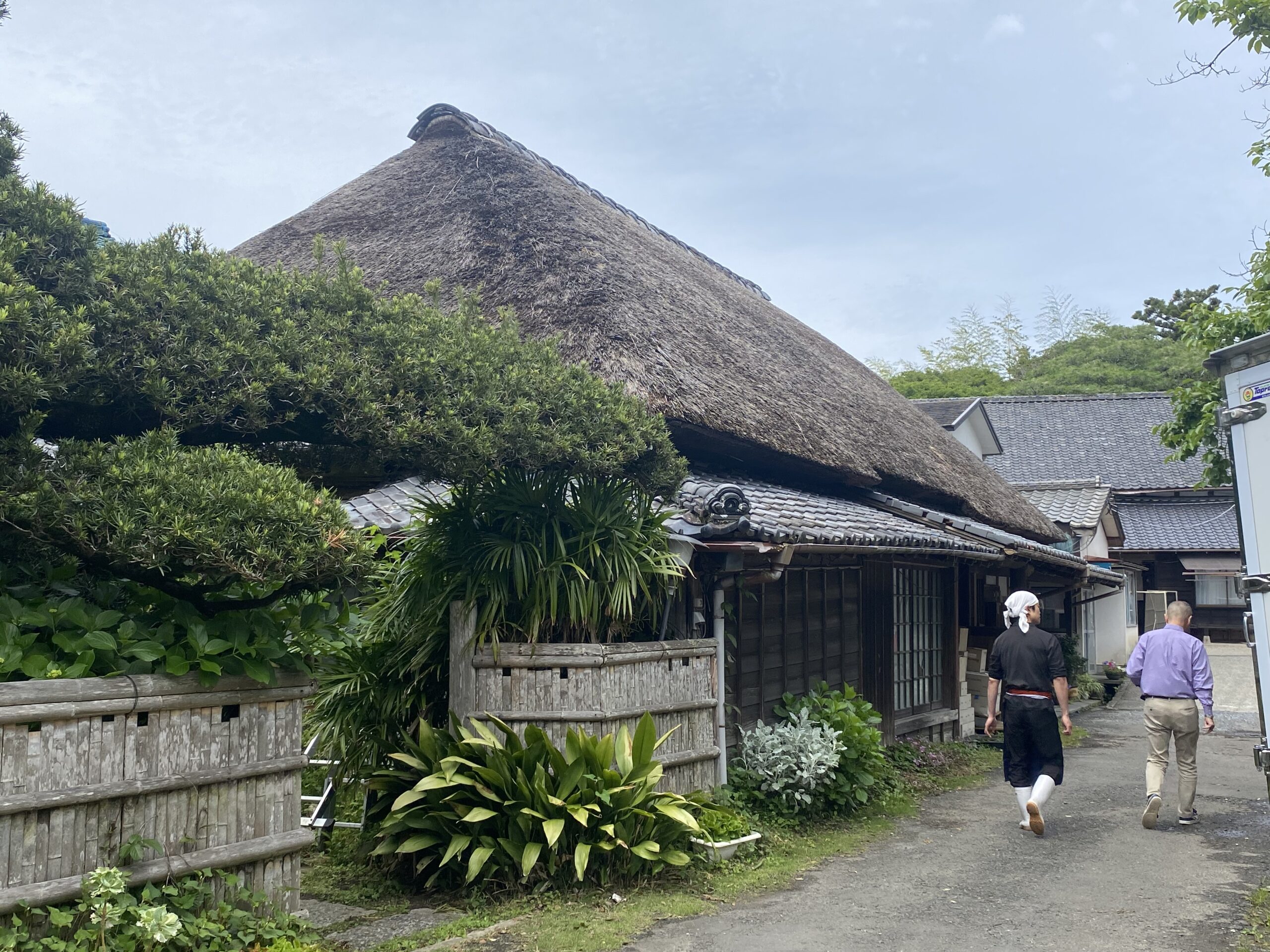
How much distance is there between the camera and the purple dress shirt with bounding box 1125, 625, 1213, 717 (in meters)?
7.62

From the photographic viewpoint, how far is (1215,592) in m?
26.5

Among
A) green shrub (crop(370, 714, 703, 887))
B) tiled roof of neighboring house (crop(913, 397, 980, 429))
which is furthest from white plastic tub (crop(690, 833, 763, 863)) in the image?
tiled roof of neighboring house (crop(913, 397, 980, 429))

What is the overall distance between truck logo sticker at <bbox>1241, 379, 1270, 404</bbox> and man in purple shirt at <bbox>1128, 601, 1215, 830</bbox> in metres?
3.25

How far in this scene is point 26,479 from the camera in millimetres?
3893

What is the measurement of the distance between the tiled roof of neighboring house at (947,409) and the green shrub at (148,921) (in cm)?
1884

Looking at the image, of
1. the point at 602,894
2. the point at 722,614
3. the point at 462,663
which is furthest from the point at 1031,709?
the point at 462,663

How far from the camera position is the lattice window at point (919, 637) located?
1094 centimetres

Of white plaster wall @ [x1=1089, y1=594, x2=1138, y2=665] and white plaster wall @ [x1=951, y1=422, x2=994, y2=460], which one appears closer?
white plaster wall @ [x1=1089, y1=594, x2=1138, y2=665]

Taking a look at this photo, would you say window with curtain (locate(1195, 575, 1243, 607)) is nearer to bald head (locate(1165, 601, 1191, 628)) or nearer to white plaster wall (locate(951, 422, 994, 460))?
white plaster wall (locate(951, 422, 994, 460))

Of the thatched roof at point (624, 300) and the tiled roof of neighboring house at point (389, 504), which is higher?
the thatched roof at point (624, 300)

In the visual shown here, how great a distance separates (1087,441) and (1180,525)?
4652mm

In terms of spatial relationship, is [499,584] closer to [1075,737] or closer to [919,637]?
[919,637]

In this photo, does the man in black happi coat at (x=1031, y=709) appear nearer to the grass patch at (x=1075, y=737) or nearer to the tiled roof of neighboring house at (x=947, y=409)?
the grass patch at (x=1075, y=737)

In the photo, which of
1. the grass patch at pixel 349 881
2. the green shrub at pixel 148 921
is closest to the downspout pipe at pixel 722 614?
the grass patch at pixel 349 881
